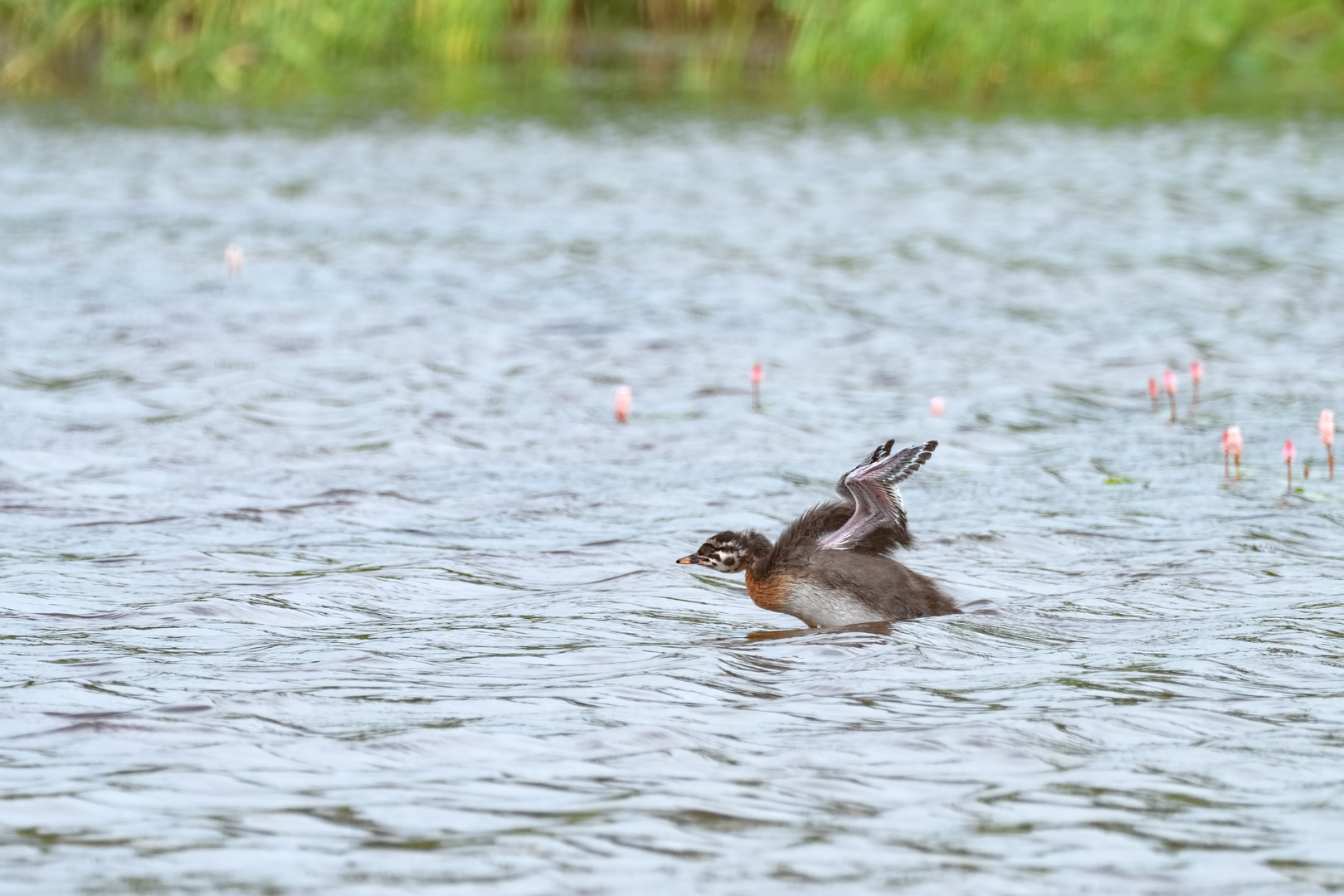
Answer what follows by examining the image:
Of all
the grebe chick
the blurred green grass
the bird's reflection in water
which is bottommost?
the bird's reflection in water

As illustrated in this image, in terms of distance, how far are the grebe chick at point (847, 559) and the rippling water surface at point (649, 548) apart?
163 millimetres

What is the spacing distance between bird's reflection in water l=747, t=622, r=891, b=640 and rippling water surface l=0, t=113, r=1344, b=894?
83 millimetres

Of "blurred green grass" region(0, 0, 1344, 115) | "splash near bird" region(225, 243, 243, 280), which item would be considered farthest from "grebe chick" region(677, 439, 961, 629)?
"blurred green grass" region(0, 0, 1344, 115)

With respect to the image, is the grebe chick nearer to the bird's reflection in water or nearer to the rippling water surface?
the bird's reflection in water

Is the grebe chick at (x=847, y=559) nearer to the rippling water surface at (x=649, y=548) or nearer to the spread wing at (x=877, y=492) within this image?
the spread wing at (x=877, y=492)

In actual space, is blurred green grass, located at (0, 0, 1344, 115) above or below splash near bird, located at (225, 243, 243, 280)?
above

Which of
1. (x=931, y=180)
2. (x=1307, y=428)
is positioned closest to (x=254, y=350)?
(x=1307, y=428)

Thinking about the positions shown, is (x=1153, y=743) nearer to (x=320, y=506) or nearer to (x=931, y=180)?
(x=320, y=506)

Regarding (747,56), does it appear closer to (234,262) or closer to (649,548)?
(234,262)

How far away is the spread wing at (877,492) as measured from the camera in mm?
7977

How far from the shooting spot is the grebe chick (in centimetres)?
812

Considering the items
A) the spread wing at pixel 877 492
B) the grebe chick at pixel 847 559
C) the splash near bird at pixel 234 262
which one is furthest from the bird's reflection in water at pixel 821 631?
the splash near bird at pixel 234 262

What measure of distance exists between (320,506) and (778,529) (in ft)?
A: 7.06

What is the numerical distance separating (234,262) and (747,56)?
2088 cm
